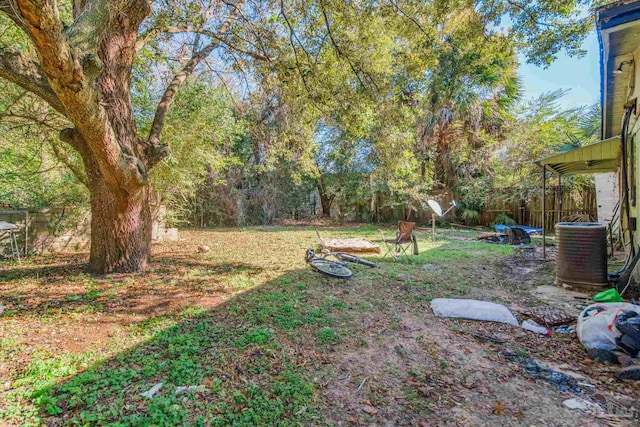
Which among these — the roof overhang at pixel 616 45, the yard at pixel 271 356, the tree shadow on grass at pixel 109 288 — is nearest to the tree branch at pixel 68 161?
the tree shadow on grass at pixel 109 288

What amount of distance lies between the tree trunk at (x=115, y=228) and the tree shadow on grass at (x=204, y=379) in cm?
240

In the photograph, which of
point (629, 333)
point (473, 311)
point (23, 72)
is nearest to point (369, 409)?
point (473, 311)

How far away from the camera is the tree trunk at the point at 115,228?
15.0 feet

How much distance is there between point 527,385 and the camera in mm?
2248

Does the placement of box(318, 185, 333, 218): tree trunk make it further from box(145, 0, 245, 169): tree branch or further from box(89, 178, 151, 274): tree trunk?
box(89, 178, 151, 274): tree trunk

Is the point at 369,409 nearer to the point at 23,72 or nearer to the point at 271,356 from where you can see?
the point at 271,356

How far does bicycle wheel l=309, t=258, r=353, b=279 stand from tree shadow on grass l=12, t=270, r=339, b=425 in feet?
5.52

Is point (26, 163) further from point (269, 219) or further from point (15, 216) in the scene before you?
point (269, 219)

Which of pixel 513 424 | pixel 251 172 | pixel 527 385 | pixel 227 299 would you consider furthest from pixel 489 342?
pixel 251 172

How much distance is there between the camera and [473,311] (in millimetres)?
3496

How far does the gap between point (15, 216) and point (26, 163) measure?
3.49 feet

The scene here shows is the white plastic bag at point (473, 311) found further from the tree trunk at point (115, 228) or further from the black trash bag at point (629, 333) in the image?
the tree trunk at point (115, 228)

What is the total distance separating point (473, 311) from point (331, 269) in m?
2.24

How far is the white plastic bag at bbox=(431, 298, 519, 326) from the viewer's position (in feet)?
11.2
